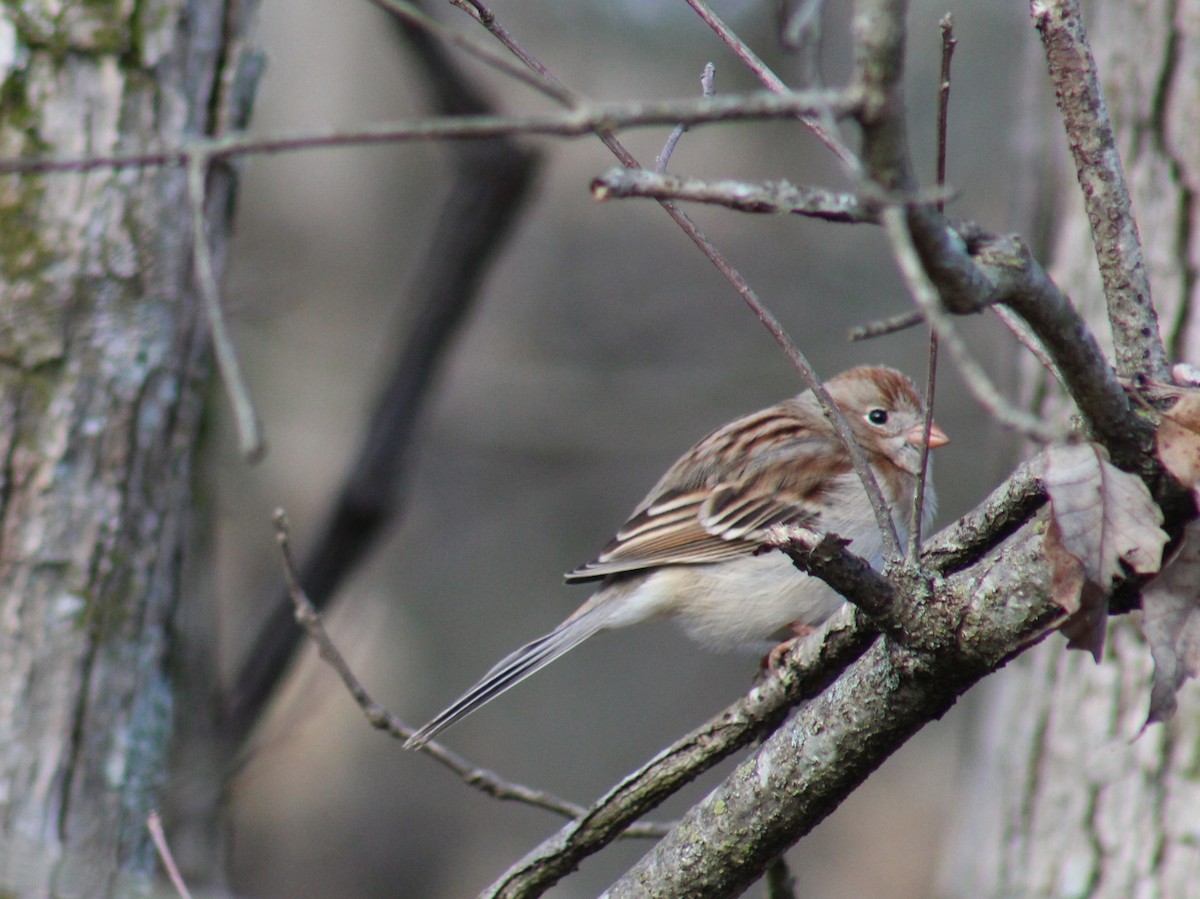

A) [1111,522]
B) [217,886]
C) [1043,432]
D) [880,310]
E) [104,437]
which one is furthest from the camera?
[880,310]

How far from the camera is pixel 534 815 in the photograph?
8102 mm

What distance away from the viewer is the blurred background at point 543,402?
25.1ft

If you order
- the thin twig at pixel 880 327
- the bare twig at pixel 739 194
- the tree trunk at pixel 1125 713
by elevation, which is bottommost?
the tree trunk at pixel 1125 713

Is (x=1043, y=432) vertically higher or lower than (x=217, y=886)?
higher

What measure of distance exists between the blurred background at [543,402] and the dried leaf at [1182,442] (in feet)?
17.9

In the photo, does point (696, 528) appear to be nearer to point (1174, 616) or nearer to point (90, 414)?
point (90, 414)

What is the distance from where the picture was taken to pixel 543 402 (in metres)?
7.68

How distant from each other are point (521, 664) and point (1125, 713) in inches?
73.0

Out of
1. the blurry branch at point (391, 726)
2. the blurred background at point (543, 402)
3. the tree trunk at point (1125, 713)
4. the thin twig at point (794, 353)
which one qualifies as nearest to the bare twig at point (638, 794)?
the blurry branch at point (391, 726)

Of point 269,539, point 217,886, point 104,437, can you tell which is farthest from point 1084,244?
Answer: point 269,539

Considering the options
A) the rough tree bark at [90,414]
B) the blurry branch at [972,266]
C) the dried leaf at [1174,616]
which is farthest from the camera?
the rough tree bark at [90,414]

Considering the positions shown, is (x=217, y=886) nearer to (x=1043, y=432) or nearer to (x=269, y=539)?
(x=1043, y=432)

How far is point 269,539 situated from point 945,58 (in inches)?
281

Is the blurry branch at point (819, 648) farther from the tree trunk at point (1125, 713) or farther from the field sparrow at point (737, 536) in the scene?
the tree trunk at point (1125, 713)
